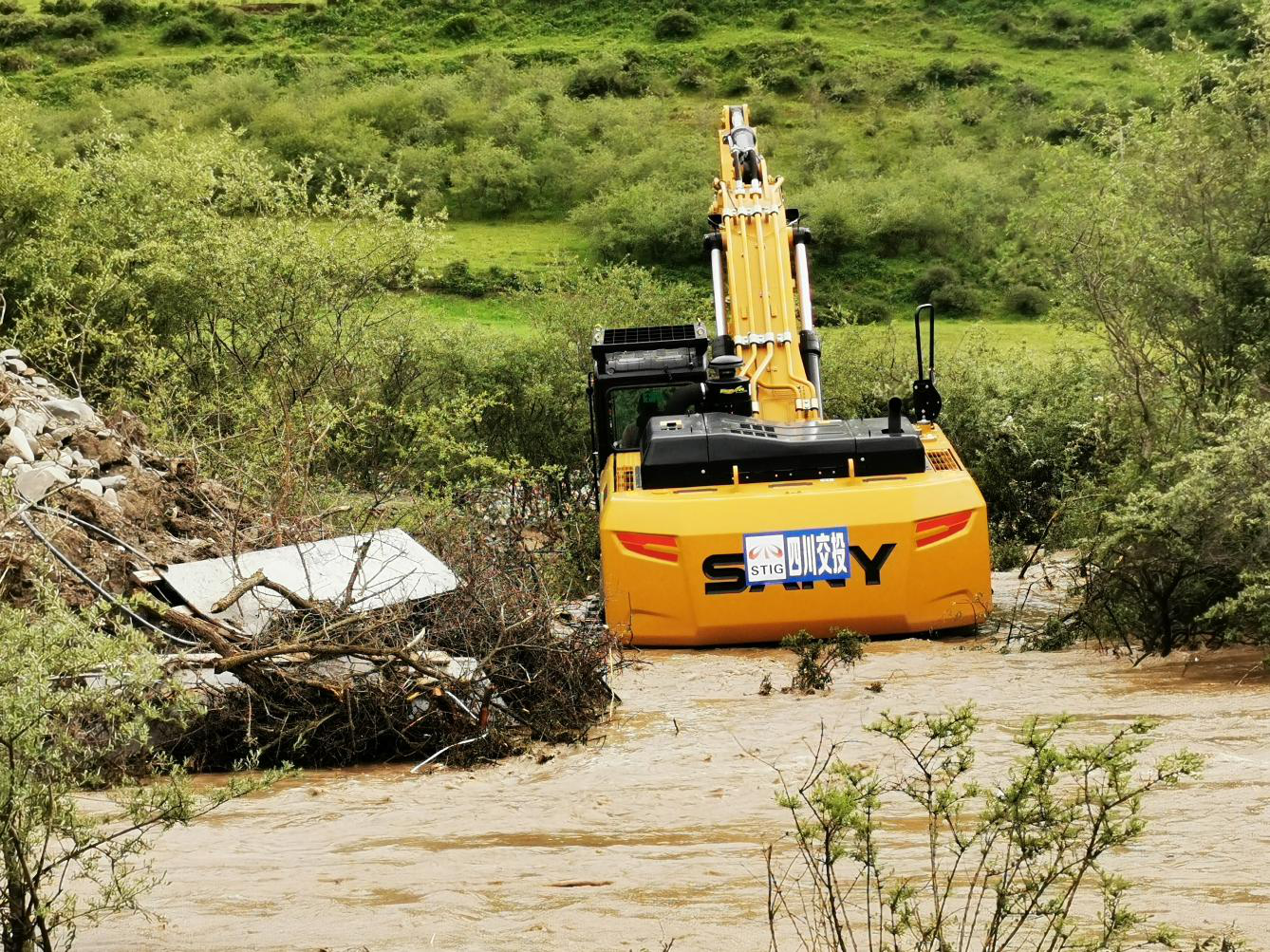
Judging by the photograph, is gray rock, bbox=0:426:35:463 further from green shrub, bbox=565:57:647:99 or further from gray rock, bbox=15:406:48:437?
green shrub, bbox=565:57:647:99

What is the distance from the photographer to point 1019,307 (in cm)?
4297

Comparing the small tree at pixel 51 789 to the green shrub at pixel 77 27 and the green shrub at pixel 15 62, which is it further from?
the green shrub at pixel 77 27

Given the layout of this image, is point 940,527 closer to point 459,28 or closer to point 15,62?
point 15,62

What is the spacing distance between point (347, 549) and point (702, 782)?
3.26 metres

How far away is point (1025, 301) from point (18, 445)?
34.6 meters

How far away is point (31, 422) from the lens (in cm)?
1254

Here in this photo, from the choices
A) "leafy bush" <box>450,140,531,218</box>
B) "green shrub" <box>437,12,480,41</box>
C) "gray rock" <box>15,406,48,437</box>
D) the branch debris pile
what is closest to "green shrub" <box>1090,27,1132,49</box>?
"leafy bush" <box>450,140,531,218</box>

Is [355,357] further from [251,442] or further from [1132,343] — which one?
[1132,343]

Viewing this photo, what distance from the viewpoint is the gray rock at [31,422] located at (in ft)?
40.9

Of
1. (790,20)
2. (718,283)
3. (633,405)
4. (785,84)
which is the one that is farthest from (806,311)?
(790,20)

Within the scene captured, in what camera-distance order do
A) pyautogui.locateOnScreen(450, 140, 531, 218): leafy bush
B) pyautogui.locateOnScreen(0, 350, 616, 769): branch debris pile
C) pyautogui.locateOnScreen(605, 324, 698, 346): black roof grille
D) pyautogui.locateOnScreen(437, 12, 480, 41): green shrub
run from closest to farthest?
pyautogui.locateOnScreen(0, 350, 616, 769): branch debris pile
pyautogui.locateOnScreen(605, 324, 698, 346): black roof grille
pyautogui.locateOnScreen(450, 140, 531, 218): leafy bush
pyautogui.locateOnScreen(437, 12, 480, 41): green shrub

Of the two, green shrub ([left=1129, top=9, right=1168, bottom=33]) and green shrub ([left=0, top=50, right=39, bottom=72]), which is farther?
green shrub ([left=0, top=50, right=39, bottom=72])

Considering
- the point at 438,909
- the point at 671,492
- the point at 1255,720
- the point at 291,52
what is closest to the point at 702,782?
the point at 438,909

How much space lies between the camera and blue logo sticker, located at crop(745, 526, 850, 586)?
11352mm
